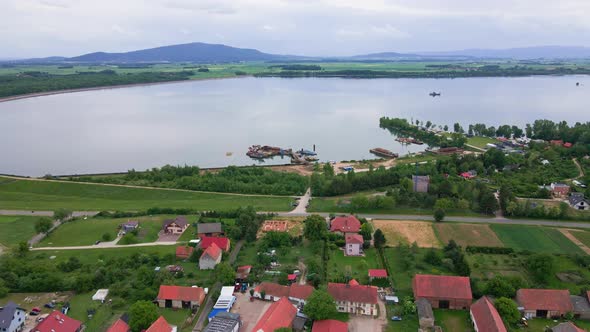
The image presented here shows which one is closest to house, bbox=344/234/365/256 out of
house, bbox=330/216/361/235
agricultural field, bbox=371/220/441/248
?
house, bbox=330/216/361/235

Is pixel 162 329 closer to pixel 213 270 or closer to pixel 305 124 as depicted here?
pixel 213 270

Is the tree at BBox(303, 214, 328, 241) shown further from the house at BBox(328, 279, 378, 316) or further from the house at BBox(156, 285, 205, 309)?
the house at BBox(156, 285, 205, 309)

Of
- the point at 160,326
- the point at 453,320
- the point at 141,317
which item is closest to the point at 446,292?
the point at 453,320

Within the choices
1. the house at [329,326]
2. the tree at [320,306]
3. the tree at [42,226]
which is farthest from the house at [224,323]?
the tree at [42,226]

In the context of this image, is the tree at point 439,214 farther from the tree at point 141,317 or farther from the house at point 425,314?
the tree at point 141,317

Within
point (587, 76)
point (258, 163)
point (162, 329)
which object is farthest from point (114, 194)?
point (587, 76)

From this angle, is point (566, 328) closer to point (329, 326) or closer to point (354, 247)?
point (329, 326)
